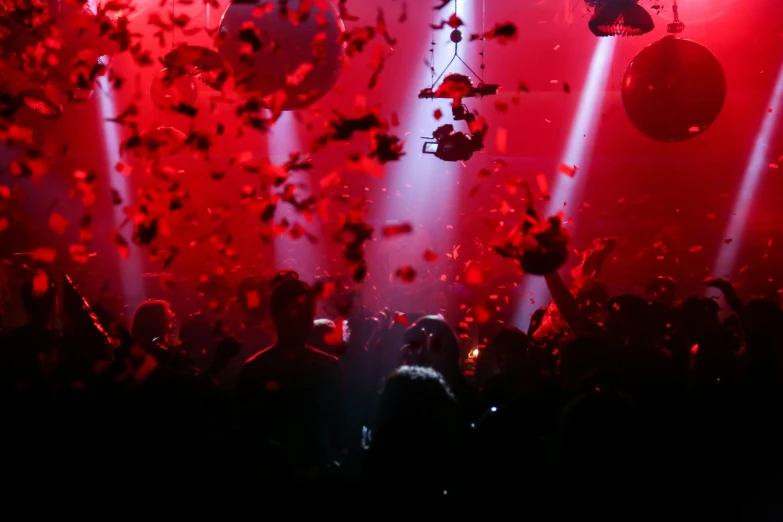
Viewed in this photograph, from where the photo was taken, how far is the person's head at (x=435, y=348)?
8.38 feet

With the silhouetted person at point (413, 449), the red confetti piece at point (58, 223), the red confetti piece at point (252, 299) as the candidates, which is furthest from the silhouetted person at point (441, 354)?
the red confetti piece at point (58, 223)

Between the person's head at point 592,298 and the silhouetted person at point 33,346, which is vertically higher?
the silhouetted person at point 33,346

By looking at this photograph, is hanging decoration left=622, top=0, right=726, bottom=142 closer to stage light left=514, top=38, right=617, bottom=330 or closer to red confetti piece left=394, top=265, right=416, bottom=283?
red confetti piece left=394, top=265, right=416, bottom=283

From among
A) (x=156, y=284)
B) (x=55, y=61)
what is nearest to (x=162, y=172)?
(x=55, y=61)

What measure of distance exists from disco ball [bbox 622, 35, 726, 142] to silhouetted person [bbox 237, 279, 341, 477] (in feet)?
6.78

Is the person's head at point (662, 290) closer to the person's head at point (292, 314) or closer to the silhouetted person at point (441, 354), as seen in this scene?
the silhouetted person at point (441, 354)

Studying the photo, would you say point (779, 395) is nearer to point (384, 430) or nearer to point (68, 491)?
point (384, 430)

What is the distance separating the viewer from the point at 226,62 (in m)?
2.84

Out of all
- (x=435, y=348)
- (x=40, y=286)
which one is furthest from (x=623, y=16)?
(x=40, y=286)

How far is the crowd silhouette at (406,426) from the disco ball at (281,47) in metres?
0.91

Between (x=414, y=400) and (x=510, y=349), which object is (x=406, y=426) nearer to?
(x=414, y=400)

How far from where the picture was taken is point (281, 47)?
104 inches

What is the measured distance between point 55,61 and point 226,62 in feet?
3.40

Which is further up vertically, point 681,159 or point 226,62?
point 226,62
